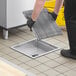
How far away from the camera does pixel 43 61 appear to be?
2551mm

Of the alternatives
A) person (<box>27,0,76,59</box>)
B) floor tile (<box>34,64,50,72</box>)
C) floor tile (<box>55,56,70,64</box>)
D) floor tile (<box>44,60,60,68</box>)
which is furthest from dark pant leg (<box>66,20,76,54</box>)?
floor tile (<box>34,64,50,72</box>)

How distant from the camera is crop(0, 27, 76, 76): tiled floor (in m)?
2.36

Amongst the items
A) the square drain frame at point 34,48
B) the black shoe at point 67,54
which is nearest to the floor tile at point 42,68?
the square drain frame at point 34,48

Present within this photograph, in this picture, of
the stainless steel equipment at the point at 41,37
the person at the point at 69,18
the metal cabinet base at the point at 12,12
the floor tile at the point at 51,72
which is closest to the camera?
the floor tile at the point at 51,72

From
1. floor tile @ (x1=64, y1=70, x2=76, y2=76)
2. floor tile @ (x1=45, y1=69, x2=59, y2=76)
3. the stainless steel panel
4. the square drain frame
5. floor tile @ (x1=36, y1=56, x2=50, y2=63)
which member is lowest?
floor tile @ (x1=64, y1=70, x2=76, y2=76)

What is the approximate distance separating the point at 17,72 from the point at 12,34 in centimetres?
225

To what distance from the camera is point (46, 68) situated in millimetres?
2408

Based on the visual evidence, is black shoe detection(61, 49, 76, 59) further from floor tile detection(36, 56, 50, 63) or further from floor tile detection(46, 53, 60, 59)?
floor tile detection(36, 56, 50, 63)

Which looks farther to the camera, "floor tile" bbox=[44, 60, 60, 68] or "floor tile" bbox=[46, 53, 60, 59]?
"floor tile" bbox=[46, 53, 60, 59]

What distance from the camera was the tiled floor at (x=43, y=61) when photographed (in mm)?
2357

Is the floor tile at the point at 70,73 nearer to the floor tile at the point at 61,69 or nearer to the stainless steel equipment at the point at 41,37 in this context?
the floor tile at the point at 61,69

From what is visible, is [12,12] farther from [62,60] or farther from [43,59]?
[62,60]

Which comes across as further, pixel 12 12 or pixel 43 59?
pixel 12 12

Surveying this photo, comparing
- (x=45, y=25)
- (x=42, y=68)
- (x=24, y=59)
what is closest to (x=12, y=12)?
(x=45, y=25)
